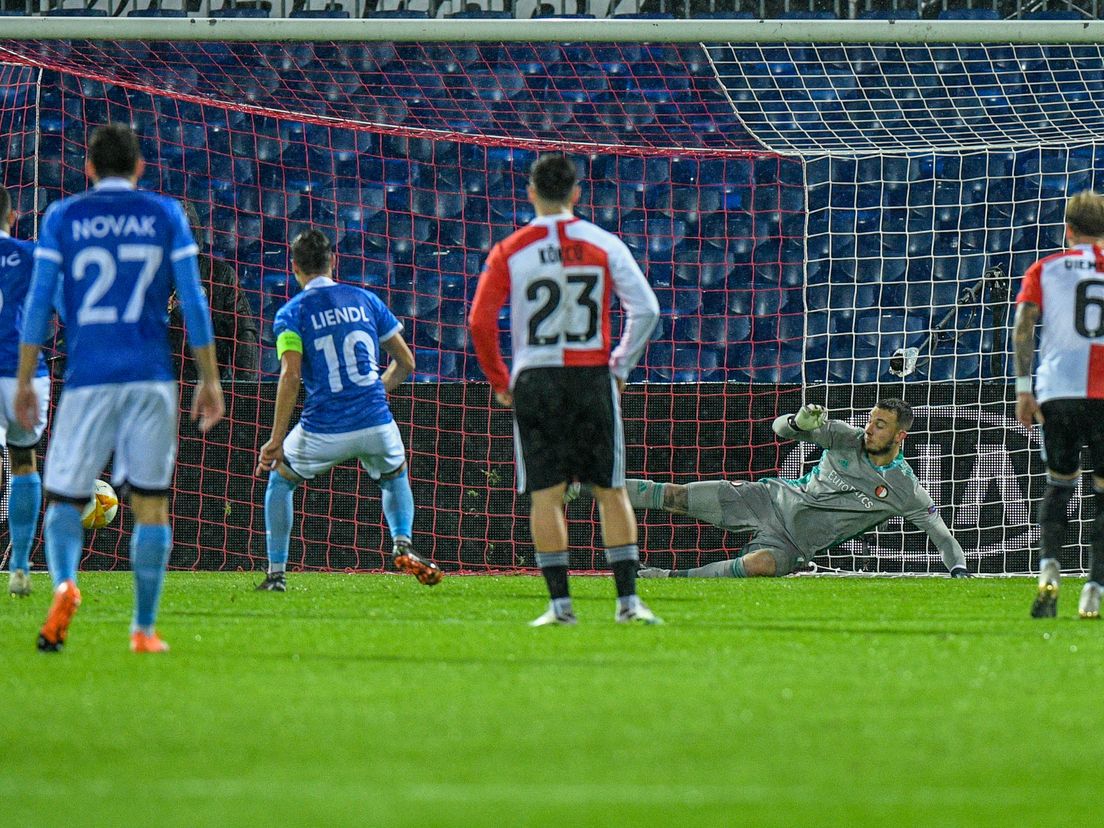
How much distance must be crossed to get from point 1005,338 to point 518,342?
21.6 ft

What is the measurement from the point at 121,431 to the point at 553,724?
201cm

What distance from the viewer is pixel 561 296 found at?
5.93 metres

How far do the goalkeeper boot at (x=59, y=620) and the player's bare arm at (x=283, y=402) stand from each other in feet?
10.8

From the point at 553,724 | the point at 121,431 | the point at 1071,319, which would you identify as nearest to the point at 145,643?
the point at 121,431

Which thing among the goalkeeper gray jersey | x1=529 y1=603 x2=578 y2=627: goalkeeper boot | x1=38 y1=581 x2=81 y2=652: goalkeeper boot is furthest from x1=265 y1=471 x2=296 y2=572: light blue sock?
x1=38 y1=581 x2=81 y2=652: goalkeeper boot

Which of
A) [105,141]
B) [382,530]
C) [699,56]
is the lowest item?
[382,530]

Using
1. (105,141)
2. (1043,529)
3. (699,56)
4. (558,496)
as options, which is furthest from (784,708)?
(699,56)

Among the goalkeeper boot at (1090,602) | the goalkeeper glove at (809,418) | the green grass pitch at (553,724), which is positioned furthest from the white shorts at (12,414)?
the goalkeeper boot at (1090,602)

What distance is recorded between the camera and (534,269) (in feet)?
19.5

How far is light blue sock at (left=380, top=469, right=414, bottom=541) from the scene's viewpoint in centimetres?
849

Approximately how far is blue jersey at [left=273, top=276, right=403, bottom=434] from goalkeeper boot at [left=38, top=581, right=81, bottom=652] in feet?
11.0

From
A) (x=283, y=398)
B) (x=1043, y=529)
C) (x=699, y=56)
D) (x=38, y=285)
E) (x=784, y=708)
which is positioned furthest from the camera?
(x=699, y=56)

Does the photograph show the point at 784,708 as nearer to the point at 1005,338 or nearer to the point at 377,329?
the point at 377,329

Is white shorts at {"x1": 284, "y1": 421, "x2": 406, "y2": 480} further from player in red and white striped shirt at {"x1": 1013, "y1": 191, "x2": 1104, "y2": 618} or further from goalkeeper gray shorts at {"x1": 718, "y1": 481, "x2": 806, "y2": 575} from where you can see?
player in red and white striped shirt at {"x1": 1013, "y1": 191, "x2": 1104, "y2": 618}
